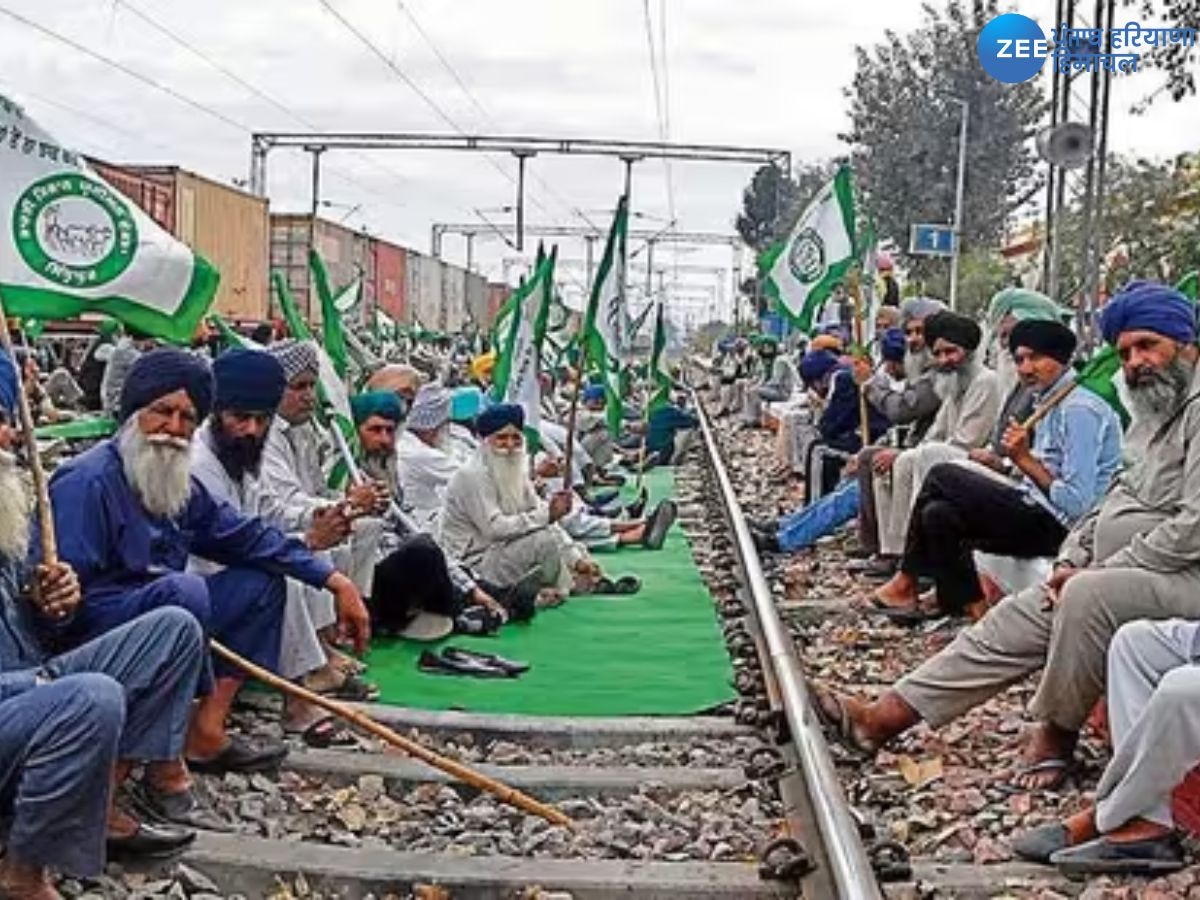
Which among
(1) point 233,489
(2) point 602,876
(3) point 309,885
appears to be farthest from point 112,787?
(1) point 233,489

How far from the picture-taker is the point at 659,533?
457 inches

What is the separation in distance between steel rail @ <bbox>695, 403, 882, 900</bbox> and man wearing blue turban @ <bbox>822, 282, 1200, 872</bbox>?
0.74 feet

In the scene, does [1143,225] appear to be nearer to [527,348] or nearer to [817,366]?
[817,366]

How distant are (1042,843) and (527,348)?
250 inches

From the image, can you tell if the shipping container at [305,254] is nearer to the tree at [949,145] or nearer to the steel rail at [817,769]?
the tree at [949,145]

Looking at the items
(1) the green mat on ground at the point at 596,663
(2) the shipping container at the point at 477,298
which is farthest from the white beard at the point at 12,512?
(2) the shipping container at the point at 477,298

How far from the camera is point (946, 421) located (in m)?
Result: 8.80

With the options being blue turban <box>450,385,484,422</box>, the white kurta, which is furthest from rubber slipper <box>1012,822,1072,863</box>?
blue turban <box>450,385,484,422</box>

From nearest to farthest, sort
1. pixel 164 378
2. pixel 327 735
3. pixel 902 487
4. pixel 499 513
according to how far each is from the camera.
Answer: pixel 164 378
pixel 327 735
pixel 499 513
pixel 902 487

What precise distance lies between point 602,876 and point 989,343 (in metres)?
5.76

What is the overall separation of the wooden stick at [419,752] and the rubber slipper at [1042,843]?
4.07 feet

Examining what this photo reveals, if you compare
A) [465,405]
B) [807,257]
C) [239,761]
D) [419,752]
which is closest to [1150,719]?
[419,752]

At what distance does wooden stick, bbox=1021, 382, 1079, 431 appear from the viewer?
6.61 m

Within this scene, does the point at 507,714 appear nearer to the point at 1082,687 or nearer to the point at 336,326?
the point at 1082,687
